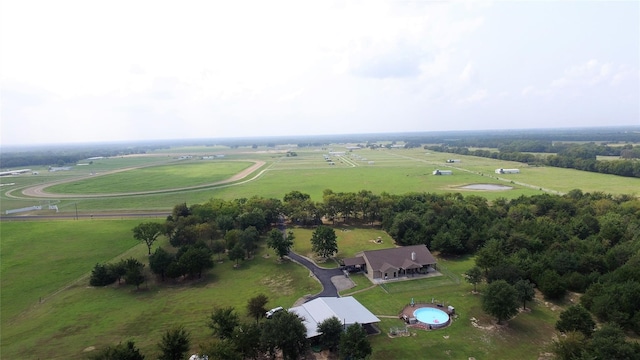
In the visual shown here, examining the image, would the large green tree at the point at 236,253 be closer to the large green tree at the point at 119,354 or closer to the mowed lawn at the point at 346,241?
the mowed lawn at the point at 346,241

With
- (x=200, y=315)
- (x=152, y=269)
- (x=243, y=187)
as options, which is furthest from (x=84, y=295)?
(x=243, y=187)

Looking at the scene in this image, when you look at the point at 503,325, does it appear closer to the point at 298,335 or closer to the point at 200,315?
the point at 298,335

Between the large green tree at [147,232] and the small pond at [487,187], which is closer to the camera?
the large green tree at [147,232]

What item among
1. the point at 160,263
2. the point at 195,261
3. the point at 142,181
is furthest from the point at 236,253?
the point at 142,181

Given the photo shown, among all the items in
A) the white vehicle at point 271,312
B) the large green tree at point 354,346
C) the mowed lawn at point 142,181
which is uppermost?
the mowed lawn at point 142,181

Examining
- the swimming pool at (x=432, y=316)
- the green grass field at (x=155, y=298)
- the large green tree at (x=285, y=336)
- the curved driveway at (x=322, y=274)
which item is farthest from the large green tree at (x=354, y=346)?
the curved driveway at (x=322, y=274)

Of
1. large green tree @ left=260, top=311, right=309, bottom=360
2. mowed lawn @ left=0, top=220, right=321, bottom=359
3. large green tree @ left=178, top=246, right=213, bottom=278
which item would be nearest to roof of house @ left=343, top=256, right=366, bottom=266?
mowed lawn @ left=0, top=220, right=321, bottom=359

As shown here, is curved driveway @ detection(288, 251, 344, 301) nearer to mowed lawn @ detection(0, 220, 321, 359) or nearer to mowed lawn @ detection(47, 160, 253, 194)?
mowed lawn @ detection(0, 220, 321, 359)

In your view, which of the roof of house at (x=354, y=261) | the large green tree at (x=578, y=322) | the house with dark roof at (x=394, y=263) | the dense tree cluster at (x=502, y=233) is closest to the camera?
the large green tree at (x=578, y=322)
